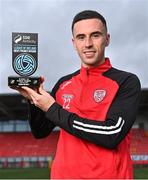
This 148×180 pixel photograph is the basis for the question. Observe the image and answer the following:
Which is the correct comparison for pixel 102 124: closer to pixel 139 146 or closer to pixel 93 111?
pixel 93 111

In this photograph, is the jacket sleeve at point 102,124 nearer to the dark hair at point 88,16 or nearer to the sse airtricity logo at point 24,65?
the sse airtricity logo at point 24,65

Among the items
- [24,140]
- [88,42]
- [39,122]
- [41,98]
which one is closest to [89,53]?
[88,42]

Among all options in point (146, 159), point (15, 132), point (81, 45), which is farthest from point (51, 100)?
point (15, 132)

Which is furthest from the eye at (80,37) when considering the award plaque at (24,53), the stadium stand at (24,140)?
the stadium stand at (24,140)

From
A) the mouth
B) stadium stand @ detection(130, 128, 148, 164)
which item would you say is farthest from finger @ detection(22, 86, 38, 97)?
stadium stand @ detection(130, 128, 148, 164)

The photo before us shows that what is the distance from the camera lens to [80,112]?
5.85 feet

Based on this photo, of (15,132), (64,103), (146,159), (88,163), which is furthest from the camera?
(15,132)

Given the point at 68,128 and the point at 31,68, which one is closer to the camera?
the point at 68,128

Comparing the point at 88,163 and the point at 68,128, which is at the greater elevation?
the point at 68,128

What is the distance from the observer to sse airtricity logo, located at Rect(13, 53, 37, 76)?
1854 mm

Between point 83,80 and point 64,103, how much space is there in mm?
126

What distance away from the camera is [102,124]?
172cm

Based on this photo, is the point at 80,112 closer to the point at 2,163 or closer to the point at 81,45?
the point at 81,45

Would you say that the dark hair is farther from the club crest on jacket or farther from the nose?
the club crest on jacket
